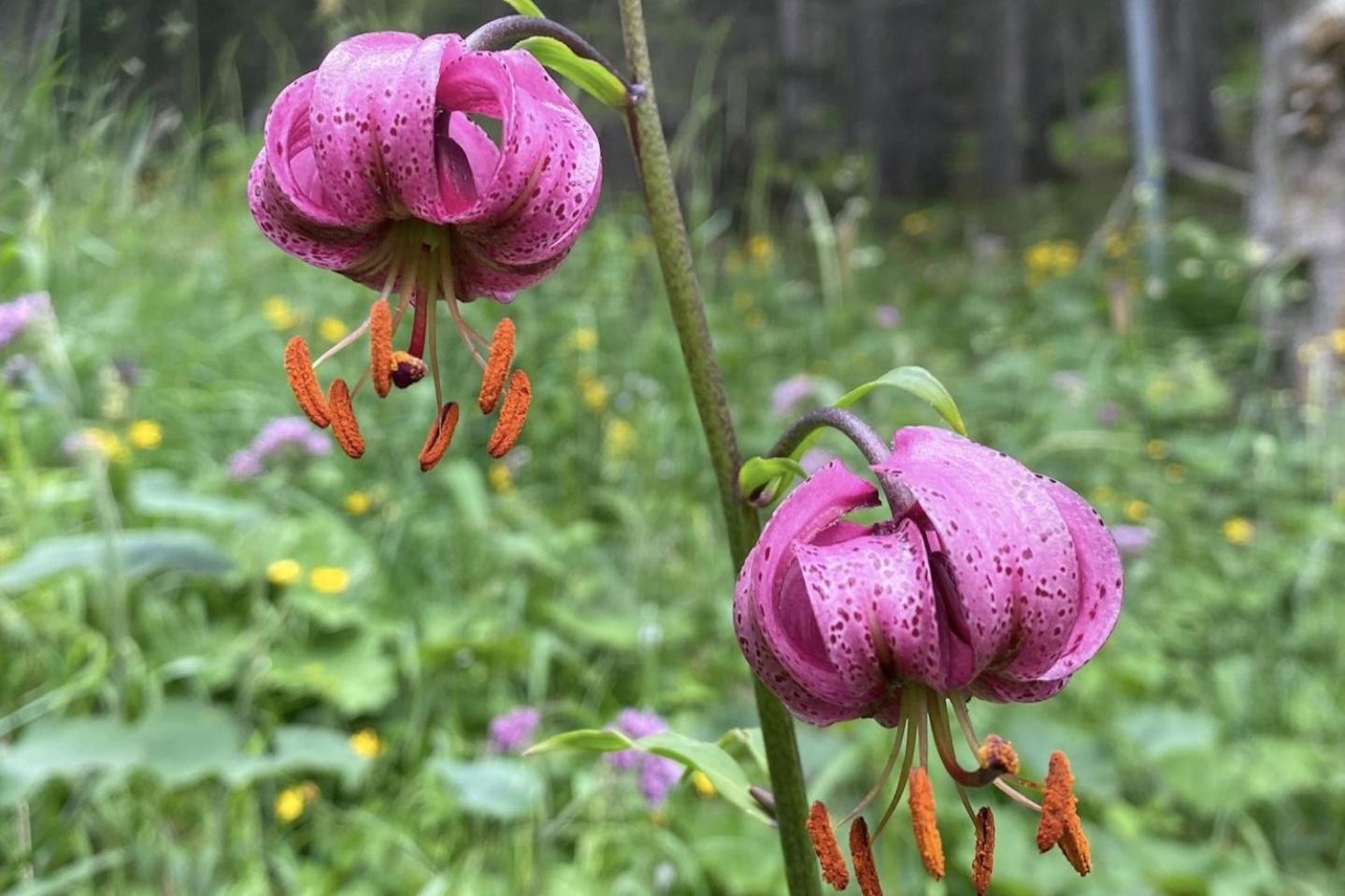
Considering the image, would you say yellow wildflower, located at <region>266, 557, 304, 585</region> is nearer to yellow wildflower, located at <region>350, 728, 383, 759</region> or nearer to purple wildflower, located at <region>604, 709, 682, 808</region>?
yellow wildflower, located at <region>350, 728, 383, 759</region>

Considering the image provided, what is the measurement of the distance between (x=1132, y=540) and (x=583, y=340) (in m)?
1.33

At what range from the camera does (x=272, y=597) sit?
1879mm

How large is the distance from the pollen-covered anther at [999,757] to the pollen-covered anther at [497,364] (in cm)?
33

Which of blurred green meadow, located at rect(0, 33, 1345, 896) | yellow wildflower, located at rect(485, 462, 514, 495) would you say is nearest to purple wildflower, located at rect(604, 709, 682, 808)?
blurred green meadow, located at rect(0, 33, 1345, 896)

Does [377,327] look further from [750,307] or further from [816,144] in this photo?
[816,144]

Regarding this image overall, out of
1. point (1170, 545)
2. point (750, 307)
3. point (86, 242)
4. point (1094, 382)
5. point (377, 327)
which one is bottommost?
point (1170, 545)

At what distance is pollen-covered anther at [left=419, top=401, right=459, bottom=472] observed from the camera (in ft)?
2.10

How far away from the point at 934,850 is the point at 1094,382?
2543mm

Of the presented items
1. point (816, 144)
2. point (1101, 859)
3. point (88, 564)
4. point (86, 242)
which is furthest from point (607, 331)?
point (816, 144)

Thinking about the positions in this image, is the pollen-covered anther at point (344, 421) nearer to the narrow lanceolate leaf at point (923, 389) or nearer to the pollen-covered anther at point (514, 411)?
the pollen-covered anther at point (514, 411)

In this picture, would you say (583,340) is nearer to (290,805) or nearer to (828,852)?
(290,805)

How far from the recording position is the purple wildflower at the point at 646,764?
1.24 m

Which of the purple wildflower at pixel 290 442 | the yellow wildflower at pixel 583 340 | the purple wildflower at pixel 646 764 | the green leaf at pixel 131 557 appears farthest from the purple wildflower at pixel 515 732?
the yellow wildflower at pixel 583 340

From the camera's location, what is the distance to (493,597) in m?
1.91
